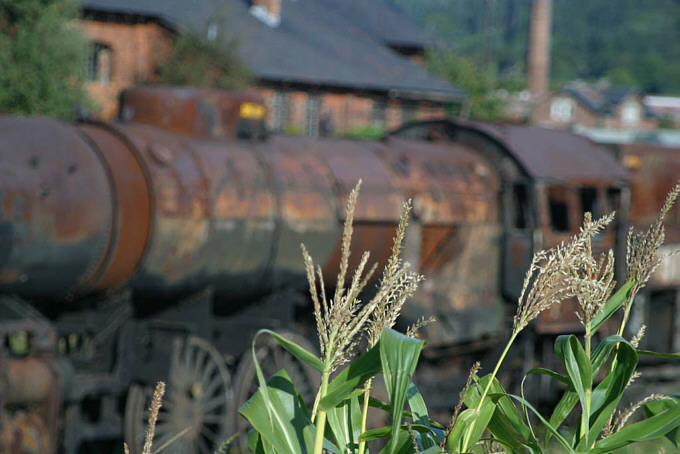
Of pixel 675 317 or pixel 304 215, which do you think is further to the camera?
pixel 675 317

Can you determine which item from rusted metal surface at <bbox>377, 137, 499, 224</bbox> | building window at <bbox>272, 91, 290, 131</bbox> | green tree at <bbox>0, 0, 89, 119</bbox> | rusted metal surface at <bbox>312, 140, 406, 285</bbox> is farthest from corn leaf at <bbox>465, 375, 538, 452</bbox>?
building window at <bbox>272, 91, 290, 131</bbox>

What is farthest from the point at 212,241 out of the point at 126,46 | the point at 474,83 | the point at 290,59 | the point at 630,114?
the point at 630,114

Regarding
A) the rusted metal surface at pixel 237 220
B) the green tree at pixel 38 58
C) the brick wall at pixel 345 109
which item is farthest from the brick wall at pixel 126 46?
the rusted metal surface at pixel 237 220

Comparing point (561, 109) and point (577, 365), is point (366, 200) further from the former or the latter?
point (561, 109)

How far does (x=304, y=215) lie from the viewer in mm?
10656

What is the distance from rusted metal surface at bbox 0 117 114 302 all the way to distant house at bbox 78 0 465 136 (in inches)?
1132

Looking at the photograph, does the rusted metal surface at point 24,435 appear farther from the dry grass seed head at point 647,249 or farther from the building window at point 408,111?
the building window at point 408,111

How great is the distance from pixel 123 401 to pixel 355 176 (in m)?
3.33

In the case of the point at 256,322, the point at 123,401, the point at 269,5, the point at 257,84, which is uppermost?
the point at 269,5

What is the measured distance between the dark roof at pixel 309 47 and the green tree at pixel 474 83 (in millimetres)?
3352

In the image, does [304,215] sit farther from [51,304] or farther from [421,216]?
[51,304]

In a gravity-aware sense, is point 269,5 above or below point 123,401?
above

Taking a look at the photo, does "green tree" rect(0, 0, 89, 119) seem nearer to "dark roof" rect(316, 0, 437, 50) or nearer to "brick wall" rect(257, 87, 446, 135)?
"brick wall" rect(257, 87, 446, 135)

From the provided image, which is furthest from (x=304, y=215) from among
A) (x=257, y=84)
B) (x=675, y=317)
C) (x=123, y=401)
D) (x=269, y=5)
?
(x=269, y=5)
